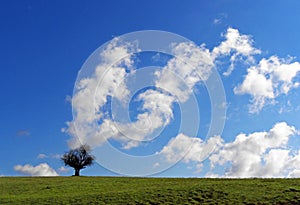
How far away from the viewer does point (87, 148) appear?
91938 mm

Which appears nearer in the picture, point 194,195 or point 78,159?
point 194,195

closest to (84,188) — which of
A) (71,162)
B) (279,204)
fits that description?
(279,204)

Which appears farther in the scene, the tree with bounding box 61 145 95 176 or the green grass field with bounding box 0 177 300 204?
the tree with bounding box 61 145 95 176

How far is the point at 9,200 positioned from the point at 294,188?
2608cm

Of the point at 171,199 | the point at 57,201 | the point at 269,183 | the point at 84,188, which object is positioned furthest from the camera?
the point at 84,188

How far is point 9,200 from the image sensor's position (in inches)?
1725

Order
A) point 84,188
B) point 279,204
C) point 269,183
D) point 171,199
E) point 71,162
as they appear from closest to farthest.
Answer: point 279,204
point 171,199
point 269,183
point 84,188
point 71,162

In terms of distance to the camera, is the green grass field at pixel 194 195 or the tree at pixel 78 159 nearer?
the green grass field at pixel 194 195

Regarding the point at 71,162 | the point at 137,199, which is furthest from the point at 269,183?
the point at 71,162

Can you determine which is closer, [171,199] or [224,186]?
[171,199]

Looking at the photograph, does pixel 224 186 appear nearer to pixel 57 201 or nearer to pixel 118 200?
pixel 118 200

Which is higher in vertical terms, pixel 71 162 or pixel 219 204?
pixel 71 162

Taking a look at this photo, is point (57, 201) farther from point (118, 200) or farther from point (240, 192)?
point (240, 192)

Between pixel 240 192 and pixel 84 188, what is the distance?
730 inches
